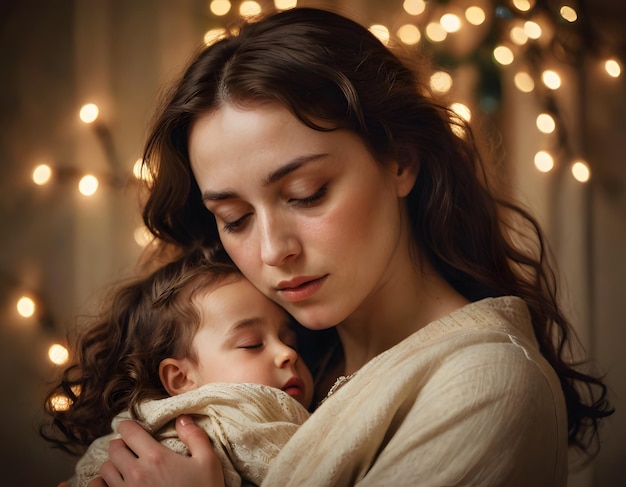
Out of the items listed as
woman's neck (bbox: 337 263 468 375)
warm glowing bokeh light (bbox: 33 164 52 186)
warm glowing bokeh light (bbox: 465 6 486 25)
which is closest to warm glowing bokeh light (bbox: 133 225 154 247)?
warm glowing bokeh light (bbox: 33 164 52 186)

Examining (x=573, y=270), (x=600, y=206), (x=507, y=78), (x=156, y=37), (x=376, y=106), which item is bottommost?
(x=573, y=270)

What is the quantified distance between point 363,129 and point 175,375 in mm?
560

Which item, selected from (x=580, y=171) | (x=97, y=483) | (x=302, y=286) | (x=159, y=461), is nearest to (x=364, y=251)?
(x=302, y=286)

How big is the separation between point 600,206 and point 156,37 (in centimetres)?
140

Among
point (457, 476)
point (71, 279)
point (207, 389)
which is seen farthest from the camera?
point (71, 279)

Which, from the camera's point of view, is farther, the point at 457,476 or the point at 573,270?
the point at 573,270

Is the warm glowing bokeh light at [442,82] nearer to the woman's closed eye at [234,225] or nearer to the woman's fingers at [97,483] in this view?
the woman's closed eye at [234,225]

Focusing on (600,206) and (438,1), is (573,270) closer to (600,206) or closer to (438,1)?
(600,206)

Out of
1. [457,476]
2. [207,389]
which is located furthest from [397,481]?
[207,389]

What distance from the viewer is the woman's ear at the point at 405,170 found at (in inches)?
51.4

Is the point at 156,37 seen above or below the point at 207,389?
above

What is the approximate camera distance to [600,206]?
6.98 ft

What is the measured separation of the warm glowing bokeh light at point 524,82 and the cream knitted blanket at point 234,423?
135 centimetres

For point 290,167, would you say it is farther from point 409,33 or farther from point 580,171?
point 580,171
